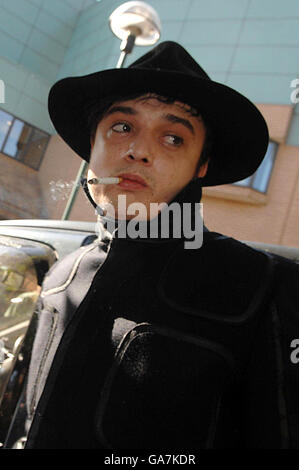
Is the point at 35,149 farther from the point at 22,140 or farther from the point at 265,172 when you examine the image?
the point at 265,172

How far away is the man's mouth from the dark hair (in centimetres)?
28

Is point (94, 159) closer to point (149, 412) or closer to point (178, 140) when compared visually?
point (178, 140)

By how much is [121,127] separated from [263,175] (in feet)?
28.6

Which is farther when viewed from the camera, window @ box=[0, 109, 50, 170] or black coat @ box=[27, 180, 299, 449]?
window @ box=[0, 109, 50, 170]

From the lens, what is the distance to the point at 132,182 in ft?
4.05

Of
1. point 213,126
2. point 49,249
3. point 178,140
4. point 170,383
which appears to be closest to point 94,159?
point 178,140

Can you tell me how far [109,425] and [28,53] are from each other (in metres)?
14.3

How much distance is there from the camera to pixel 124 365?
43.8 inches

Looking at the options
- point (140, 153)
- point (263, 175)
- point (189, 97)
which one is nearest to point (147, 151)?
point (140, 153)

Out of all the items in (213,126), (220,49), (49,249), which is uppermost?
(220,49)

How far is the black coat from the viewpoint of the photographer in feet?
3.26

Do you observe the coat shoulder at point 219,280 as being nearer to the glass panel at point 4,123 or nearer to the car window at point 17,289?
the car window at point 17,289

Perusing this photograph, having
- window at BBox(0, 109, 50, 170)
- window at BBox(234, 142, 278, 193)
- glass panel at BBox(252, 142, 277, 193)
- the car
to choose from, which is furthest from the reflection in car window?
window at BBox(0, 109, 50, 170)

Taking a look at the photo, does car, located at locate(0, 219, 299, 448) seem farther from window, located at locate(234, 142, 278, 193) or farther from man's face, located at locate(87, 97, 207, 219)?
window, located at locate(234, 142, 278, 193)
